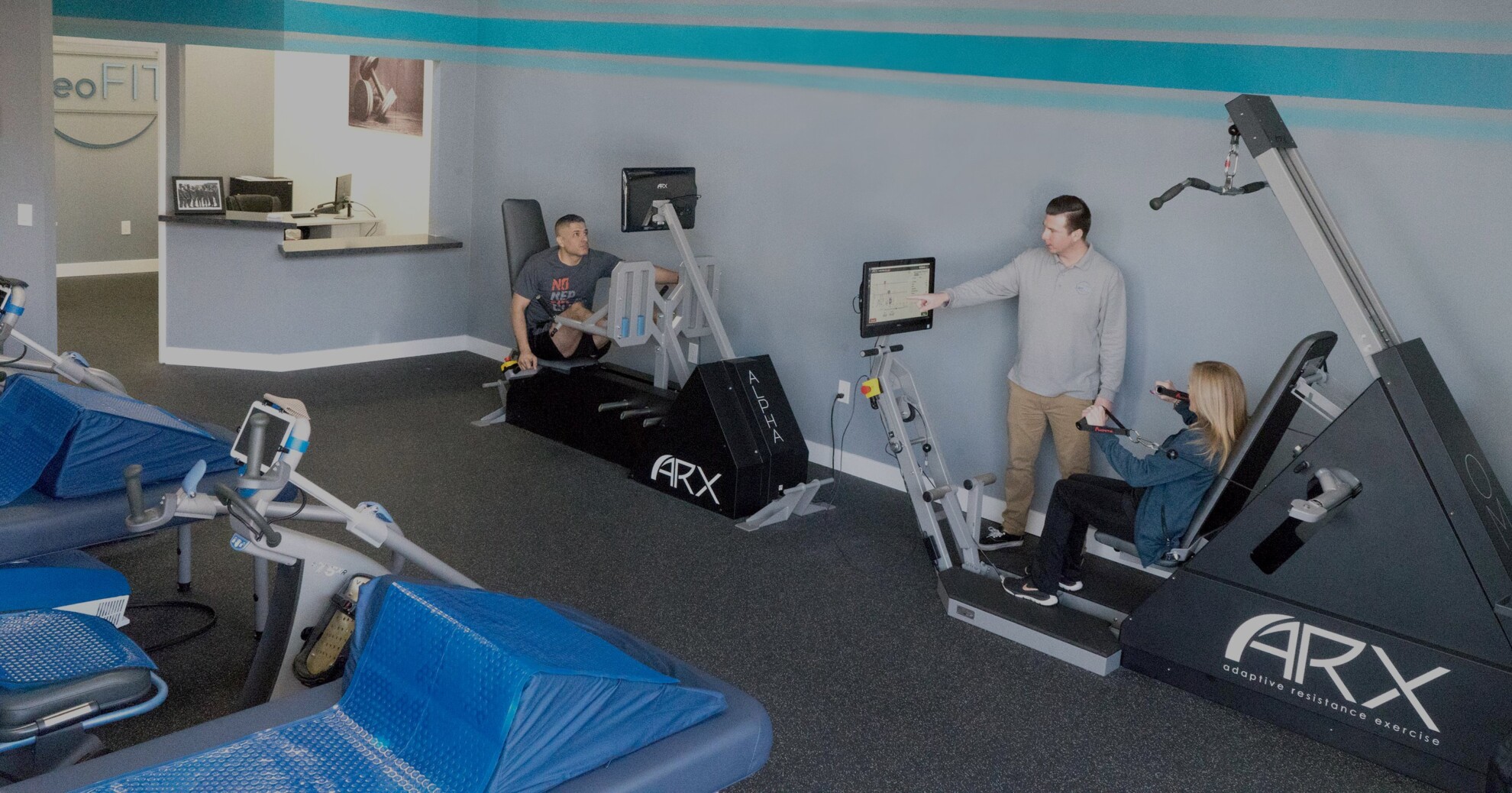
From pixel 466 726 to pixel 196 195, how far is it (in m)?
5.69

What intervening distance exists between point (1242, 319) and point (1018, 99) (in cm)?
135

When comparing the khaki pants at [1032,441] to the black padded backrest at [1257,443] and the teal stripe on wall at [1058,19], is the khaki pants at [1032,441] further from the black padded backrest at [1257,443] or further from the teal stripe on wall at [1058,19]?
the teal stripe on wall at [1058,19]

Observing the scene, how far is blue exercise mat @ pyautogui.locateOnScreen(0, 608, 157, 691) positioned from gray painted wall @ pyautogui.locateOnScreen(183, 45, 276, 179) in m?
7.43

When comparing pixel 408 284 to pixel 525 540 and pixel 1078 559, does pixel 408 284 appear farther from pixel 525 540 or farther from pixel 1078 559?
pixel 1078 559

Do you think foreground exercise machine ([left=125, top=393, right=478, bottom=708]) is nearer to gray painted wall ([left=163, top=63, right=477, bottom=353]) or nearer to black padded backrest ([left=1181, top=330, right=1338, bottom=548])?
black padded backrest ([left=1181, top=330, right=1338, bottom=548])

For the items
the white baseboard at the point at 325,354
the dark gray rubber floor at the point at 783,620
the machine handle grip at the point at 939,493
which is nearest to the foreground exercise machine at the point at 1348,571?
the dark gray rubber floor at the point at 783,620

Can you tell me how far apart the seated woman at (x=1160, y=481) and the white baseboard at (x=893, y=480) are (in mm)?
734

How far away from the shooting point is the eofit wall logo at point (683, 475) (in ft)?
17.3

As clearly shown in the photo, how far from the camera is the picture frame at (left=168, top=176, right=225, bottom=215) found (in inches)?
268

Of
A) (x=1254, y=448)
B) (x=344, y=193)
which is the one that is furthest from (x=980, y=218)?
(x=344, y=193)

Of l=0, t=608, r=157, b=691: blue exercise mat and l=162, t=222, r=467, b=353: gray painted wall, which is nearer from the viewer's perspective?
l=0, t=608, r=157, b=691: blue exercise mat

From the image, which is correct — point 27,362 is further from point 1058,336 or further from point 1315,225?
point 1315,225

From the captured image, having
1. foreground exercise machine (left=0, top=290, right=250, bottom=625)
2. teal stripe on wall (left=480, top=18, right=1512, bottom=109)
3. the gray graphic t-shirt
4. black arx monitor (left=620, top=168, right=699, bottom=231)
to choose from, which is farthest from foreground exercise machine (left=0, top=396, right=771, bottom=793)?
the gray graphic t-shirt

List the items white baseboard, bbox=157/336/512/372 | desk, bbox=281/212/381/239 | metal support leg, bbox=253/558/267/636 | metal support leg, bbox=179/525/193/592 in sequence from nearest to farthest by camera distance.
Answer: metal support leg, bbox=253/558/267/636
metal support leg, bbox=179/525/193/592
white baseboard, bbox=157/336/512/372
desk, bbox=281/212/381/239
